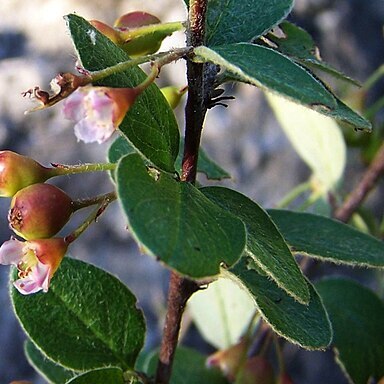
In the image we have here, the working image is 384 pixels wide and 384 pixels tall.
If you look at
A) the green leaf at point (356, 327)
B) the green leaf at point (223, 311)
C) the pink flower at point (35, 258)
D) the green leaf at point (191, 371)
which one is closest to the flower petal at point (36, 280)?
the pink flower at point (35, 258)

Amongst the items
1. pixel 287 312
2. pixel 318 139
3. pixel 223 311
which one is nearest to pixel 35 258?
pixel 287 312

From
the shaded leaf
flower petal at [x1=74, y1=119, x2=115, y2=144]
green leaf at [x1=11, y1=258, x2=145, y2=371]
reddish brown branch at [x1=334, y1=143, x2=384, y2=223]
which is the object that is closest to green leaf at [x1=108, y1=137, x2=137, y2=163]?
the shaded leaf

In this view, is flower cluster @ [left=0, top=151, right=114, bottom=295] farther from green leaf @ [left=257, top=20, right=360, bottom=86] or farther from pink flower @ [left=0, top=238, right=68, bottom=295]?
green leaf @ [left=257, top=20, right=360, bottom=86]

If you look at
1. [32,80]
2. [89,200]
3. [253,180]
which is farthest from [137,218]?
[32,80]

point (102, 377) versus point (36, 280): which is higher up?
point (36, 280)

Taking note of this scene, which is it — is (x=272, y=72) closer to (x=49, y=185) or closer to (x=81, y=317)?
(x=49, y=185)

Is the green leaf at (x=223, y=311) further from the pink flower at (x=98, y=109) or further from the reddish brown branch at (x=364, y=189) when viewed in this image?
the pink flower at (x=98, y=109)
